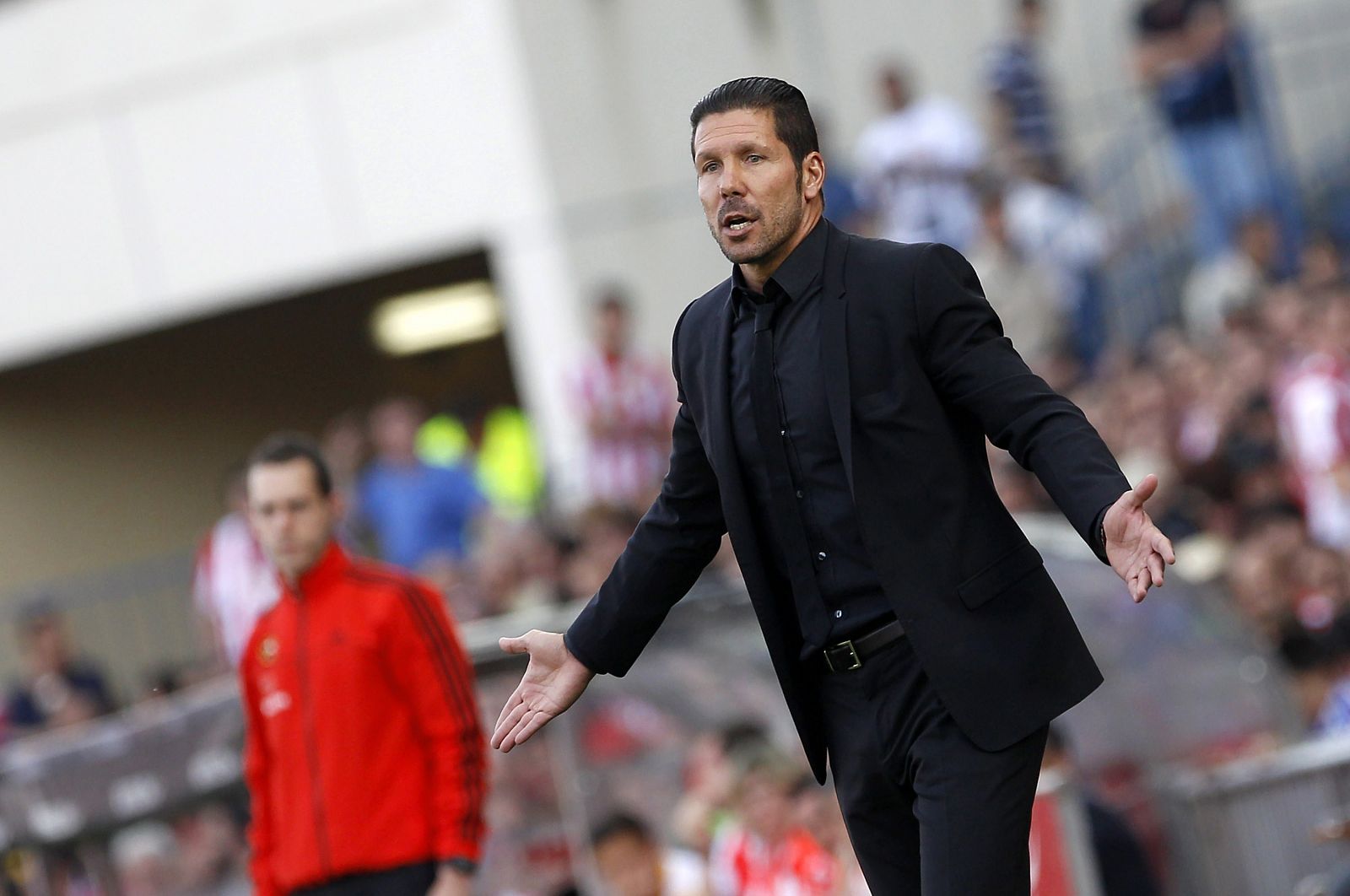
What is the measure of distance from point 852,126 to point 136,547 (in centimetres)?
850

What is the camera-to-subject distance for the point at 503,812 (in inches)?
346

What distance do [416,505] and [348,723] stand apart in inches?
274

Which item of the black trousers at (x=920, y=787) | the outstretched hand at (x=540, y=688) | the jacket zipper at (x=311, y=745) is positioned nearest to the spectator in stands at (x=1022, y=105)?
the jacket zipper at (x=311, y=745)

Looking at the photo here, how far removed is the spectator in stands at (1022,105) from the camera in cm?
1338

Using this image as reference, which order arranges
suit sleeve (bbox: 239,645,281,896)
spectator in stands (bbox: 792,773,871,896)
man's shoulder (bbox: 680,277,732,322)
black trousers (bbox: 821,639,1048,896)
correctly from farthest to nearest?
Answer: spectator in stands (bbox: 792,773,871,896) → suit sleeve (bbox: 239,645,281,896) → man's shoulder (bbox: 680,277,732,322) → black trousers (bbox: 821,639,1048,896)

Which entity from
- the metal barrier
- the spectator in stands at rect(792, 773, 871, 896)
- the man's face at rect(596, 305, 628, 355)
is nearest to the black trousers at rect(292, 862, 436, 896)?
the spectator in stands at rect(792, 773, 871, 896)

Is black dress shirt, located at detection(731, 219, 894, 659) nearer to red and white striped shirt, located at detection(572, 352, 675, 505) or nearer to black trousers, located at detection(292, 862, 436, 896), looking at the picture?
black trousers, located at detection(292, 862, 436, 896)

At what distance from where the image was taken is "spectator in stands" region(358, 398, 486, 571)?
1262cm

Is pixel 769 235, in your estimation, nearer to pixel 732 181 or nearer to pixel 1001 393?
pixel 732 181

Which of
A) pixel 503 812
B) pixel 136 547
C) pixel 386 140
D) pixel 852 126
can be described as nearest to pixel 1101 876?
pixel 503 812

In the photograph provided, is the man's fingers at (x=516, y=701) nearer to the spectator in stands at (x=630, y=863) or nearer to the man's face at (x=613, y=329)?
the spectator in stands at (x=630, y=863)

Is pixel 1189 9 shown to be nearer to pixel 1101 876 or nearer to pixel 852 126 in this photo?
pixel 852 126

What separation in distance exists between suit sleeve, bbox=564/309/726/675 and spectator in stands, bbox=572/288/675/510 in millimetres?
7892

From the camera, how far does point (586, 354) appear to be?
43.8 ft
